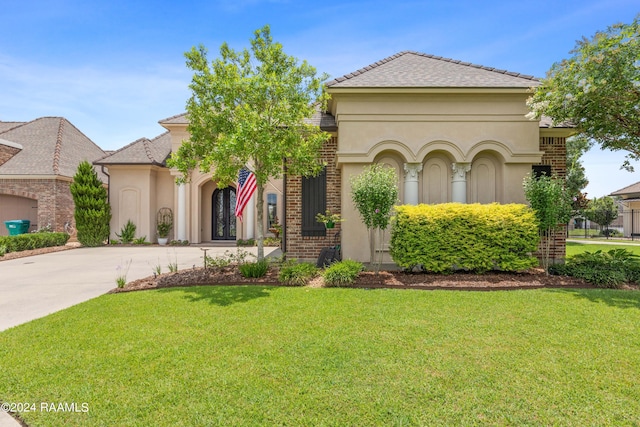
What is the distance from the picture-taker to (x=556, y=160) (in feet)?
30.6

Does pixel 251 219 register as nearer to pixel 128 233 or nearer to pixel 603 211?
pixel 128 233

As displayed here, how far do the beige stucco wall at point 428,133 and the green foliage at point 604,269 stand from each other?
6.67 feet

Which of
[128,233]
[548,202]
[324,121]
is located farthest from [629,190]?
[128,233]

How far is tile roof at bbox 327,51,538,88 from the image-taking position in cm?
845

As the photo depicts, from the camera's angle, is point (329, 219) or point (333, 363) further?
point (329, 219)

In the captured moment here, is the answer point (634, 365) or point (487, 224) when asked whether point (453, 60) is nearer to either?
point (487, 224)

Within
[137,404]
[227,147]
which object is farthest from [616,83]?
[137,404]

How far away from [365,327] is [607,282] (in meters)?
5.90

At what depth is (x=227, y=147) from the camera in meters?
6.31

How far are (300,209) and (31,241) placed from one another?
13.1 metres

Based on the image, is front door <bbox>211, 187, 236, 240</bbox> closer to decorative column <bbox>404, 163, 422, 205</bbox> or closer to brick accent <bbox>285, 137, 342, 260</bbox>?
brick accent <bbox>285, 137, 342, 260</bbox>

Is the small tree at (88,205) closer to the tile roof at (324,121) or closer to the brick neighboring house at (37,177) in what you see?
the brick neighboring house at (37,177)

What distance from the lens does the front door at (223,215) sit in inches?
728

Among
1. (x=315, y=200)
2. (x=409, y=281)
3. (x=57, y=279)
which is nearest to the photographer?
(x=409, y=281)
